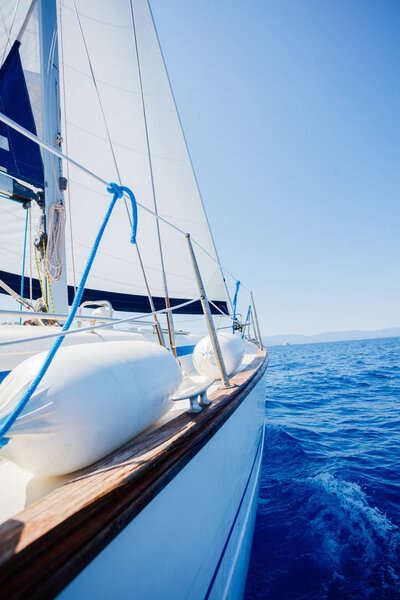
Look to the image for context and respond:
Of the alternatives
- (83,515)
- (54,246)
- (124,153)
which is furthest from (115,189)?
(124,153)

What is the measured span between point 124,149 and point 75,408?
5741mm

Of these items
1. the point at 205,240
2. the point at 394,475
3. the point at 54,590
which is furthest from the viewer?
the point at 205,240

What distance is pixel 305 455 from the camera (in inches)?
143

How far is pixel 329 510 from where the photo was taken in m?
2.52

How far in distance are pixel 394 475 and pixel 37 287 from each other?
582 cm

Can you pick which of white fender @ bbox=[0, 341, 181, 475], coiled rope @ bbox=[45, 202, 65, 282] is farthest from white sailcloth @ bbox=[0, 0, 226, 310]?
white fender @ bbox=[0, 341, 181, 475]

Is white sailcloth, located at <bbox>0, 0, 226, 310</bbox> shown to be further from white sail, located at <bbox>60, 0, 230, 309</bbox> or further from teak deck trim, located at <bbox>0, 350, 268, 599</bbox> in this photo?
teak deck trim, located at <bbox>0, 350, 268, 599</bbox>

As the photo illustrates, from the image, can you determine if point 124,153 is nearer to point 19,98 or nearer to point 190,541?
point 19,98

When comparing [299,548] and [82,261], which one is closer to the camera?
[299,548]

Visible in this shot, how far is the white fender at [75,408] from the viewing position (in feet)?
2.51

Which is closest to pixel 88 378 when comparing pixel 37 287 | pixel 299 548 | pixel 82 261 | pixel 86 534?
pixel 86 534

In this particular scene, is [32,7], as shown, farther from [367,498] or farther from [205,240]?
[367,498]

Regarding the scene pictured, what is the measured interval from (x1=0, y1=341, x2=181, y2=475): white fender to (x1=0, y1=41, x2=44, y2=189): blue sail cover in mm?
2851

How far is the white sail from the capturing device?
4969 millimetres
